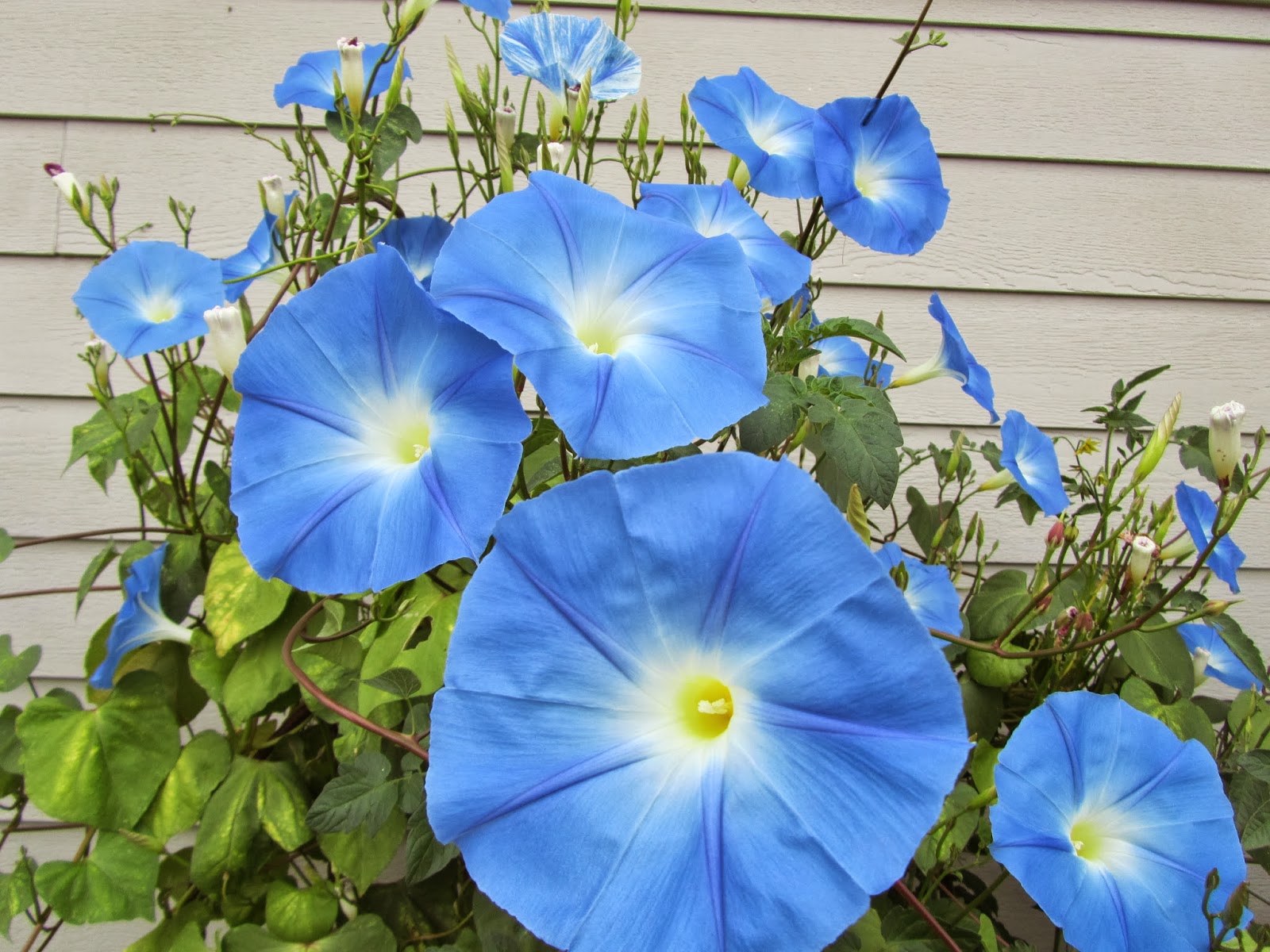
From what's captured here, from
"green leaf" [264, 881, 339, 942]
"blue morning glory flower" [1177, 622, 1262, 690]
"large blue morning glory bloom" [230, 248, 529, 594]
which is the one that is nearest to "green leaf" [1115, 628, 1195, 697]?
"blue morning glory flower" [1177, 622, 1262, 690]

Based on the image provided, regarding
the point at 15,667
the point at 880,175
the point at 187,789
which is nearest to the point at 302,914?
the point at 187,789

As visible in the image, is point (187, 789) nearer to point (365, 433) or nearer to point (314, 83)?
point (365, 433)

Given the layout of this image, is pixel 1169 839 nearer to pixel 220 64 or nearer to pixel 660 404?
pixel 660 404

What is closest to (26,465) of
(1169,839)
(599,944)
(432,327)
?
(432,327)

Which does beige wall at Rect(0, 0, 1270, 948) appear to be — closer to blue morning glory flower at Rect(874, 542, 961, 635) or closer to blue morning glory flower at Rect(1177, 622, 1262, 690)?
blue morning glory flower at Rect(1177, 622, 1262, 690)

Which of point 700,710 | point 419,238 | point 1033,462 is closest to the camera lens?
point 700,710

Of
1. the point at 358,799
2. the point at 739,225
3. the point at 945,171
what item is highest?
the point at 945,171

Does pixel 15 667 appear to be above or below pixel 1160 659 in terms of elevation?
above
